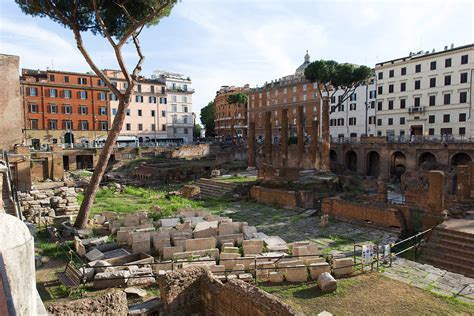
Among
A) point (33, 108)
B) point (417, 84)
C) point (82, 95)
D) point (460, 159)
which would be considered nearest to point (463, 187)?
point (460, 159)

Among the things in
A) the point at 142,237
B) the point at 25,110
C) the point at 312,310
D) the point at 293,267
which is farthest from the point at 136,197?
the point at 25,110

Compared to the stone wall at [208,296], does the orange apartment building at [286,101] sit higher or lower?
higher

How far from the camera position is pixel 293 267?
9258 mm

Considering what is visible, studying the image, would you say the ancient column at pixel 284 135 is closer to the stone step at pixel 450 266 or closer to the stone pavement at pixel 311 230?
the stone pavement at pixel 311 230

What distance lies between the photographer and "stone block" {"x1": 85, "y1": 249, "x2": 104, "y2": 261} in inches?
414

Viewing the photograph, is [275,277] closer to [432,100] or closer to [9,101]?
[9,101]

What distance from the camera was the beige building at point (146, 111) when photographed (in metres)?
50.7

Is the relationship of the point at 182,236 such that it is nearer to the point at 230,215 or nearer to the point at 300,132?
the point at 230,215

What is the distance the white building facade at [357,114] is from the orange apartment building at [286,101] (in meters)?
3.52

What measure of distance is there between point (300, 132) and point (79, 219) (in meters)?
23.3

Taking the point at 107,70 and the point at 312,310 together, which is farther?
the point at 107,70

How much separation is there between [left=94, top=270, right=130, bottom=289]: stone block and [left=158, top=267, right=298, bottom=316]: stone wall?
1.87 metres

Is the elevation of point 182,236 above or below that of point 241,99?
below

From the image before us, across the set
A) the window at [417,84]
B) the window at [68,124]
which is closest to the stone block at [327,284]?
the window at [417,84]
